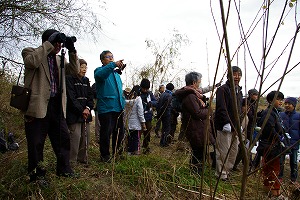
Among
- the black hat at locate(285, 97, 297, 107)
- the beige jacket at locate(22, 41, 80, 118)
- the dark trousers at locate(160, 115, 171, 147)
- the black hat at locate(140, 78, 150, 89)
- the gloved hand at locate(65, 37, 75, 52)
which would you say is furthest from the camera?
the dark trousers at locate(160, 115, 171, 147)

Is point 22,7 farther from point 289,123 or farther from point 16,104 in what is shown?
point 289,123

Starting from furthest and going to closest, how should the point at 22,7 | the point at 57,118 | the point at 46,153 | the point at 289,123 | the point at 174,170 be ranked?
the point at 289,123 → the point at 22,7 → the point at 46,153 → the point at 174,170 → the point at 57,118

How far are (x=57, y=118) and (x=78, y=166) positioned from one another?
0.97 metres

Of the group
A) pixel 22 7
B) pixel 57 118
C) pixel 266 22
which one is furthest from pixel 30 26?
pixel 266 22

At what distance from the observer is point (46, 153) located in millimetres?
3854

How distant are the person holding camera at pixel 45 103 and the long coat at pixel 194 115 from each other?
1523mm

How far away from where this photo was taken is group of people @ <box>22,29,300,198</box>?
2576mm

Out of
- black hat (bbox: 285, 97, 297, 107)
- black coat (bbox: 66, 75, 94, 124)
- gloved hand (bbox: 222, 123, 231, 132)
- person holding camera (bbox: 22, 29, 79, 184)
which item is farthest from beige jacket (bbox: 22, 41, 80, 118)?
black hat (bbox: 285, 97, 297, 107)

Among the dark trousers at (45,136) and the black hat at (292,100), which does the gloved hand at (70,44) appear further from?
the black hat at (292,100)

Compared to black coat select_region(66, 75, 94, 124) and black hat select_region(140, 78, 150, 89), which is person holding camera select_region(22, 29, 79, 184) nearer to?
black coat select_region(66, 75, 94, 124)

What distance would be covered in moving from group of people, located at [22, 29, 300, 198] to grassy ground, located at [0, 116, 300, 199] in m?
0.15

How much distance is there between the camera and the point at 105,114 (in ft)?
11.6

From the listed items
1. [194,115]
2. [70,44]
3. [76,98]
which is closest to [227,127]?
[194,115]

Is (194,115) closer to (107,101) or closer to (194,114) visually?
(194,114)
